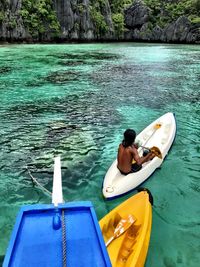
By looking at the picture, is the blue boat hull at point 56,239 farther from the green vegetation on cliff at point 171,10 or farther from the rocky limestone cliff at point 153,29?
the green vegetation on cliff at point 171,10

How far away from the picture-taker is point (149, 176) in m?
7.37

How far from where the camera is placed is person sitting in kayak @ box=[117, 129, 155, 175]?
253 inches

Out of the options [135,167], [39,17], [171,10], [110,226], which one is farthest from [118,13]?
[110,226]

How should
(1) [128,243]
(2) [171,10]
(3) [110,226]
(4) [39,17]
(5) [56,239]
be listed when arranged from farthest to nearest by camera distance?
(2) [171,10] < (4) [39,17] < (3) [110,226] < (1) [128,243] < (5) [56,239]

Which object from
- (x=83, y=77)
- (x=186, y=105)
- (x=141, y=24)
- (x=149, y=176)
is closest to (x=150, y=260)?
(x=149, y=176)

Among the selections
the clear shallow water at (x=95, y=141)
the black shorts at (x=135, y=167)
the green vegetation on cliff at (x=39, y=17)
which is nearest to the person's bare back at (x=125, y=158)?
A: the black shorts at (x=135, y=167)

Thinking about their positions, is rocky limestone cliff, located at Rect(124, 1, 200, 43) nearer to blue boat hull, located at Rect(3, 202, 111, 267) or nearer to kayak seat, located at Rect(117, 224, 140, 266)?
kayak seat, located at Rect(117, 224, 140, 266)

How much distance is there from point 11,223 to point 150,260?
2671 millimetres

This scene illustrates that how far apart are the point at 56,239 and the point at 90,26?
5881cm

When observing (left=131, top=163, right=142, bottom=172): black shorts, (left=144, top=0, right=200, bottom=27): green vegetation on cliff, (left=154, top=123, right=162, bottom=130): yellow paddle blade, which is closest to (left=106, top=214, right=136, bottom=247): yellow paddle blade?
(left=131, top=163, right=142, bottom=172): black shorts

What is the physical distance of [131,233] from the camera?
480 cm

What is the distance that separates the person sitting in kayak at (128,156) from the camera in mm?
6429

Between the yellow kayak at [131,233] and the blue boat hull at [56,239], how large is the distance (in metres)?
0.78

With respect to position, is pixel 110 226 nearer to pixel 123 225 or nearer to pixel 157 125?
pixel 123 225
